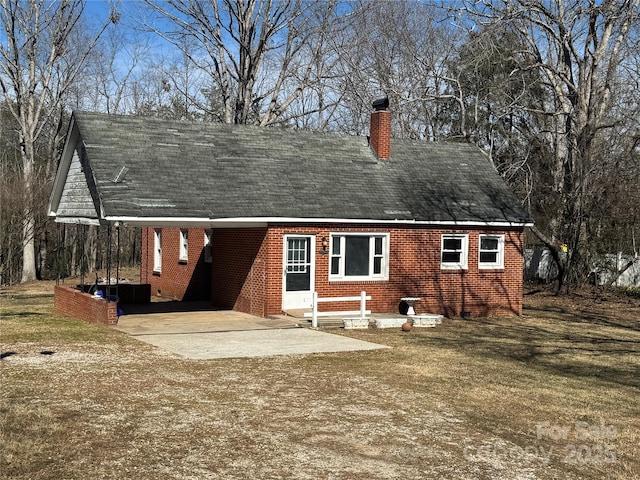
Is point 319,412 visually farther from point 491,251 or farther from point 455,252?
point 491,251

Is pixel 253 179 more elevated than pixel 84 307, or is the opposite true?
pixel 253 179

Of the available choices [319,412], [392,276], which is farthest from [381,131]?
[319,412]

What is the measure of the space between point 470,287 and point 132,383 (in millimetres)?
14215

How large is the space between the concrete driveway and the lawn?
0.65 m

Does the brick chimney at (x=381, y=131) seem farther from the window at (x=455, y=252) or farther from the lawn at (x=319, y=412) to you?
the lawn at (x=319, y=412)

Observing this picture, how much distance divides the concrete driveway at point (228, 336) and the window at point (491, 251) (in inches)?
284

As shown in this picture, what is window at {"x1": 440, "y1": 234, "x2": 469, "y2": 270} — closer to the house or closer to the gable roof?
the house

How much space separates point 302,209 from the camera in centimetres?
2088

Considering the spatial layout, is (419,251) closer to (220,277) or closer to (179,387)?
(220,277)

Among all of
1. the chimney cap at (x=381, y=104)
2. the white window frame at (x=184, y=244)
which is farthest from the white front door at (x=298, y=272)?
the white window frame at (x=184, y=244)

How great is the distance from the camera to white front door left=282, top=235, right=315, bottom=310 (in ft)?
69.1

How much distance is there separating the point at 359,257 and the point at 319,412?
12.1 m

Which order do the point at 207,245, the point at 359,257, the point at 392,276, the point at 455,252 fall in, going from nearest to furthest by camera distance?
the point at 359,257 < the point at 392,276 < the point at 455,252 < the point at 207,245

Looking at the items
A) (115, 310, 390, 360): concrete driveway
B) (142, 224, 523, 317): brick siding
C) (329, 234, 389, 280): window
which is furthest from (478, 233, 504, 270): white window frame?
(115, 310, 390, 360): concrete driveway
